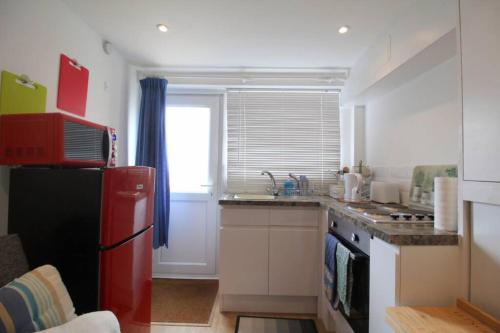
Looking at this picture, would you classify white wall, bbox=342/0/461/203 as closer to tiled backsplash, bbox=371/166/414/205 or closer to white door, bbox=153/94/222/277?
tiled backsplash, bbox=371/166/414/205

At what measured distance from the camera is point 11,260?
40.3 inches

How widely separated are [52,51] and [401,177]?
258cm

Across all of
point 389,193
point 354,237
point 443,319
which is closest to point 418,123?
point 389,193

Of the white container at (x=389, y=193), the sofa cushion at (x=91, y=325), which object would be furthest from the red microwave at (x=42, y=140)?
the white container at (x=389, y=193)

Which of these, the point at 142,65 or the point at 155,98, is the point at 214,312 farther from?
the point at 142,65

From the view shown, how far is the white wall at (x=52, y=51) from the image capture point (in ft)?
4.19

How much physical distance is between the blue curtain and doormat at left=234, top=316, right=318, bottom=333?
1.09 metres

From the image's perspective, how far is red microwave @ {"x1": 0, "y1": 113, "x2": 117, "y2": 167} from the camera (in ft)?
3.64

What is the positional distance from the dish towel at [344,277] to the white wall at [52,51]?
71.9 inches

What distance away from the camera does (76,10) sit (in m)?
1.67

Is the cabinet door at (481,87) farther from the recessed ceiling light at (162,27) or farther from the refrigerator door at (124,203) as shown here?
the recessed ceiling light at (162,27)

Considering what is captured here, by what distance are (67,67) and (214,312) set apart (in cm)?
215

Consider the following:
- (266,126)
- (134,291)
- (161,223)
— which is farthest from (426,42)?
(161,223)

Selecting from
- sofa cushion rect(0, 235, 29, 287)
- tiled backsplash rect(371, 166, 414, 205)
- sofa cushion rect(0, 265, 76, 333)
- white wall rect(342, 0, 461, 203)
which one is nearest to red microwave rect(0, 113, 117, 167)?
sofa cushion rect(0, 235, 29, 287)
